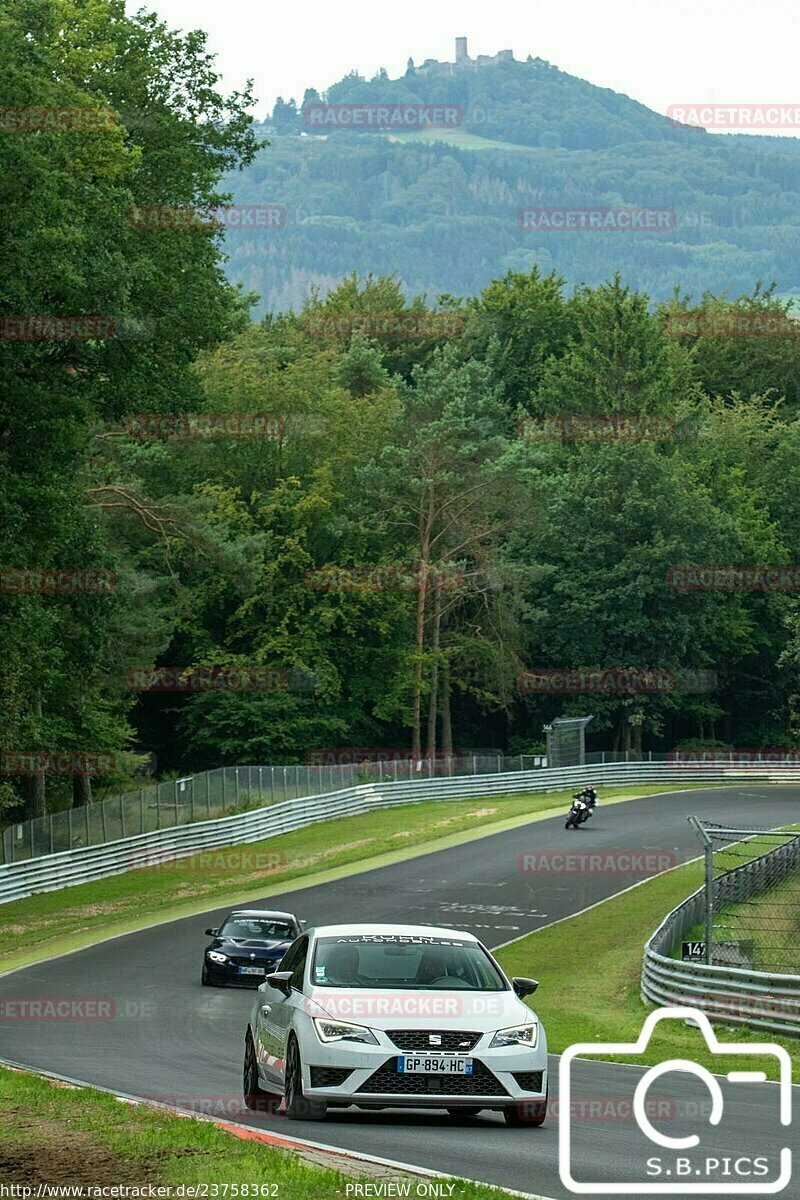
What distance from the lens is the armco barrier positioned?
45.4m

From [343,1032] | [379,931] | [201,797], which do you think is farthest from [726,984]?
[201,797]

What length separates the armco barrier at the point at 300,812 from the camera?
45375mm

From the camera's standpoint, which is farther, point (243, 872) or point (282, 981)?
point (243, 872)

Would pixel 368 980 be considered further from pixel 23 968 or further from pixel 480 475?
pixel 480 475

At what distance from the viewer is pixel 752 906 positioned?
2733cm

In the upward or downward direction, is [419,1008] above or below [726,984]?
above

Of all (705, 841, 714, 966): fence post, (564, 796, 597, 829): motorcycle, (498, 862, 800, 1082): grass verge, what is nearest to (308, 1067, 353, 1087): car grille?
(498, 862, 800, 1082): grass verge

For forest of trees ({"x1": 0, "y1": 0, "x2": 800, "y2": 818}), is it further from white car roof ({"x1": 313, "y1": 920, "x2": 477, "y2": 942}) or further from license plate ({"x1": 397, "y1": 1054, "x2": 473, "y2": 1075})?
license plate ({"x1": 397, "y1": 1054, "x2": 473, "y2": 1075})

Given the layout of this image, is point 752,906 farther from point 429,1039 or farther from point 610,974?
point 429,1039

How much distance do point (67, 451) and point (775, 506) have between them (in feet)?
227

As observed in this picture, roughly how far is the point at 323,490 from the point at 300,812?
2225 centimetres

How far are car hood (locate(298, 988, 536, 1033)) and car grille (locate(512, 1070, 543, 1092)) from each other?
346 millimetres

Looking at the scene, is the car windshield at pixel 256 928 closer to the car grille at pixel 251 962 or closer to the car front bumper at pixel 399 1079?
the car grille at pixel 251 962

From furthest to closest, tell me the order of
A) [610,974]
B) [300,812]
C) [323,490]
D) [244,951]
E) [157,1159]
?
[323,490] < [300,812] < [610,974] < [244,951] < [157,1159]
